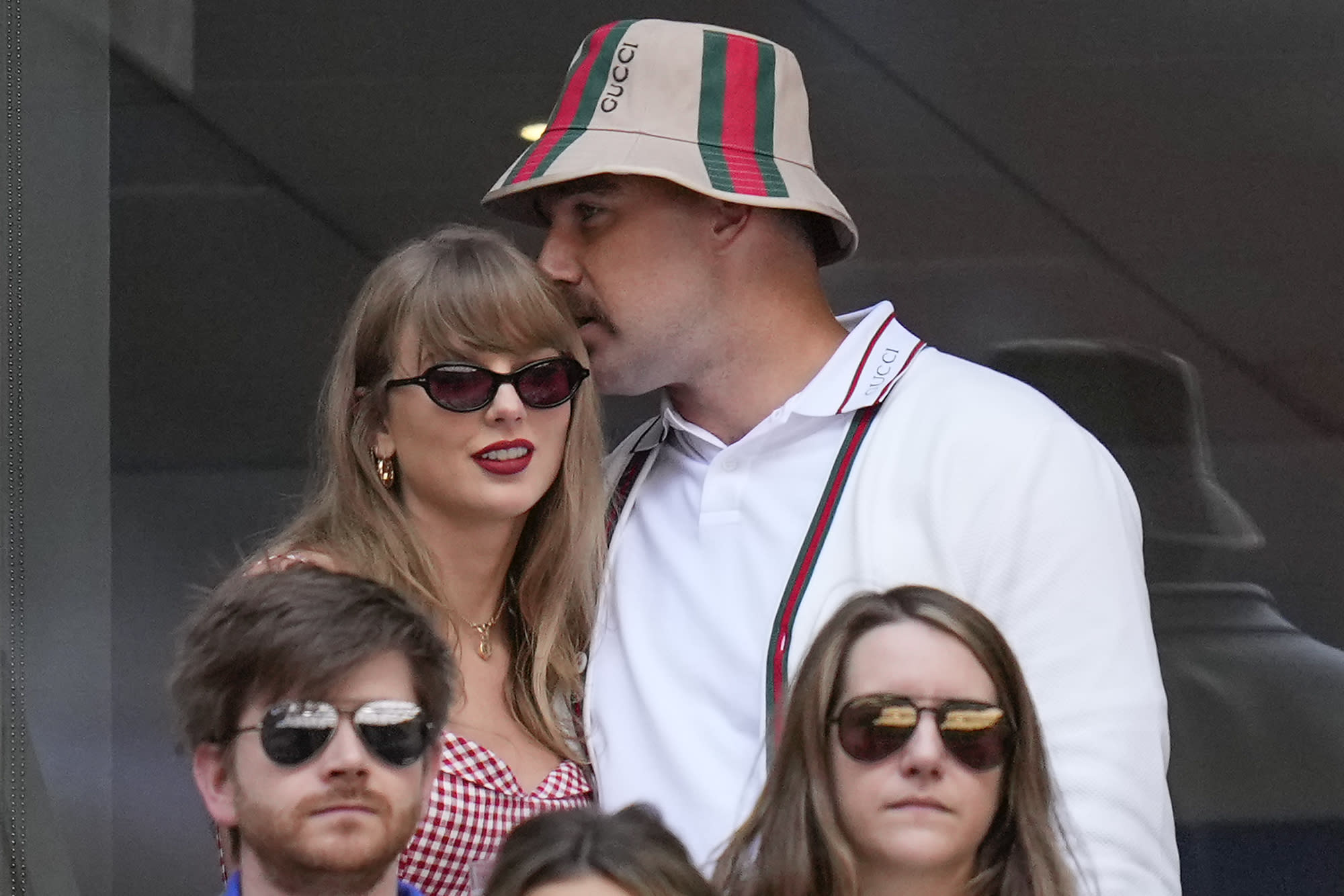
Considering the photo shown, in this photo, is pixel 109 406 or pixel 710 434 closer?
pixel 710 434

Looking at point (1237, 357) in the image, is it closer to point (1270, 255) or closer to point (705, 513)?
point (1270, 255)

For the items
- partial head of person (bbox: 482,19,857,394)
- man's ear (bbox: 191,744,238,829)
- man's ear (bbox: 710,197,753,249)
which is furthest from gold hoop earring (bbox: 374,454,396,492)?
man's ear (bbox: 191,744,238,829)

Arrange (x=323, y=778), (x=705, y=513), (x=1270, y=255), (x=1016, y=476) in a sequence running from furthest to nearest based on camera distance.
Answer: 1. (x=1270, y=255)
2. (x=705, y=513)
3. (x=1016, y=476)
4. (x=323, y=778)

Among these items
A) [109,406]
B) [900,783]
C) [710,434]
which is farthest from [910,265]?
[900,783]

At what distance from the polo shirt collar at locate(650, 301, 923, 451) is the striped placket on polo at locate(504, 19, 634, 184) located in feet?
1.31

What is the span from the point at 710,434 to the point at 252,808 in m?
1.04

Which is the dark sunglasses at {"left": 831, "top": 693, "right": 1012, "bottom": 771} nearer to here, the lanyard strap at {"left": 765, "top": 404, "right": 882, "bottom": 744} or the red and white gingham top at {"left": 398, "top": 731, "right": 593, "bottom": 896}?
the lanyard strap at {"left": 765, "top": 404, "right": 882, "bottom": 744}

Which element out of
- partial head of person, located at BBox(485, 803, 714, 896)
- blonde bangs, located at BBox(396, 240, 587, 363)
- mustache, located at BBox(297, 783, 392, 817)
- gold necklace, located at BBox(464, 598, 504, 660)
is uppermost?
blonde bangs, located at BBox(396, 240, 587, 363)

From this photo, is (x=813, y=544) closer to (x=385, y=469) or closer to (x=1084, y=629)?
(x=1084, y=629)

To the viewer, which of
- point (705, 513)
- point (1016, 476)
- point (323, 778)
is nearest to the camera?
point (323, 778)

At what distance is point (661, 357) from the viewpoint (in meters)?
2.38

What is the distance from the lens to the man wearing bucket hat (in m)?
2.05

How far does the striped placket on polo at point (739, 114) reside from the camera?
2.38 m

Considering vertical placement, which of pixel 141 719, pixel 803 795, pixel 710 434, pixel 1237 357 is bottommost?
pixel 803 795
